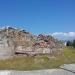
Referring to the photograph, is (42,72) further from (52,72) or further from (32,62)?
(32,62)

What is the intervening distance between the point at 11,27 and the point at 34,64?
2882 millimetres

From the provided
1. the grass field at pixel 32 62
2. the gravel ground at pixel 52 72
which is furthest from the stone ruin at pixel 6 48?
the gravel ground at pixel 52 72

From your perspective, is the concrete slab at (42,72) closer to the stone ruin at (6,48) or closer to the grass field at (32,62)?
the grass field at (32,62)

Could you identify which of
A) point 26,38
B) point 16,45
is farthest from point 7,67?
point 26,38

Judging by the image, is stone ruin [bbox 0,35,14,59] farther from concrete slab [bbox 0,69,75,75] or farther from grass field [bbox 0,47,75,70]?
concrete slab [bbox 0,69,75,75]

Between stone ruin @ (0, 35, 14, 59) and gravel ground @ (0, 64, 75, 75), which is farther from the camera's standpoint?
stone ruin @ (0, 35, 14, 59)

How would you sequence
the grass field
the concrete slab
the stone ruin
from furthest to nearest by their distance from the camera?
the stone ruin, the grass field, the concrete slab

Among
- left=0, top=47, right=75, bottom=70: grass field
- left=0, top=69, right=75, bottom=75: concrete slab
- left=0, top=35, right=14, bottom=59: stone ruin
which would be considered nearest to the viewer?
left=0, top=69, right=75, bottom=75: concrete slab

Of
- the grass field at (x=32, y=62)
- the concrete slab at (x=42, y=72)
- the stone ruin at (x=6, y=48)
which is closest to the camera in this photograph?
the concrete slab at (x=42, y=72)

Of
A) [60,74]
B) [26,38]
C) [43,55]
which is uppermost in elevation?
[26,38]

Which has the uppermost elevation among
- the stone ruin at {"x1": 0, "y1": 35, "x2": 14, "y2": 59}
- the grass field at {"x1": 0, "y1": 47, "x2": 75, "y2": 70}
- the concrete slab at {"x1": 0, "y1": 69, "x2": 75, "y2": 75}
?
the stone ruin at {"x1": 0, "y1": 35, "x2": 14, "y2": 59}

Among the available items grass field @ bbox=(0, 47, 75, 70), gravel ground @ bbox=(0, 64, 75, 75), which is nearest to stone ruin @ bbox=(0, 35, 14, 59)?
grass field @ bbox=(0, 47, 75, 70)

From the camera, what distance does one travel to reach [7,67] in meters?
10.5

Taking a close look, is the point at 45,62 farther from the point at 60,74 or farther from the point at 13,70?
the point at 13,70
